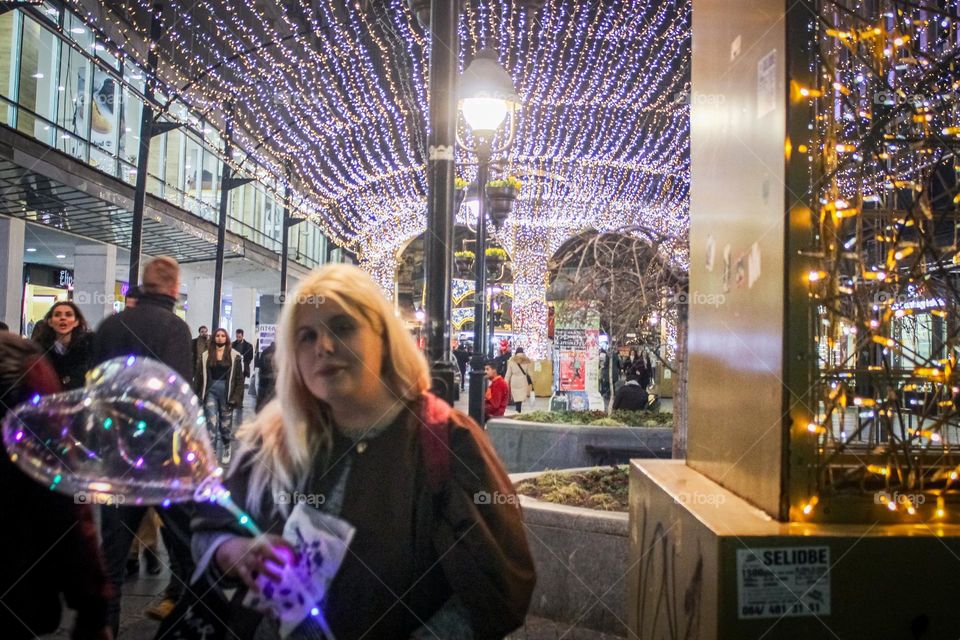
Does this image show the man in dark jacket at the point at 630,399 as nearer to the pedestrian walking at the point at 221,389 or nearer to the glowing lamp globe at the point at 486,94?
the glowing lamp globe at the point at 486,94

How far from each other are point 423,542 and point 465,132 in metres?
14.9

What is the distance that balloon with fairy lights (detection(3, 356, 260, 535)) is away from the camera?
2.87 m

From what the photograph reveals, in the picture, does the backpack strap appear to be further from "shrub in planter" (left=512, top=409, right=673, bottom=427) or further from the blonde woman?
"shrub in planter" (left=512, top=409, right=673, bottom=427)

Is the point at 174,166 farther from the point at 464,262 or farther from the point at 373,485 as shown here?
the point at 373,485

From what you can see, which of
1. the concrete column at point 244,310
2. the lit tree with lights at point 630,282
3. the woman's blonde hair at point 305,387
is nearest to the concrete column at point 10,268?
the lit tree with lights at point 630,282

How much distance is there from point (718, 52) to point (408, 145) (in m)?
15.8

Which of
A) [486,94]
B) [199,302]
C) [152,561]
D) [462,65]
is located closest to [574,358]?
[462,65]

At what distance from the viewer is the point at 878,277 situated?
2.60 m

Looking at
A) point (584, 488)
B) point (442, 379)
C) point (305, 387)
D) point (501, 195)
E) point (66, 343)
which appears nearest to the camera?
point (305, 387)

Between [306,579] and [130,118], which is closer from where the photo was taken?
[306,579]

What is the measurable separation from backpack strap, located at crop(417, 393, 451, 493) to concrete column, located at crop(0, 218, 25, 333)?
19.2 meters

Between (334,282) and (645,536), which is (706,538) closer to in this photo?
(645,536)

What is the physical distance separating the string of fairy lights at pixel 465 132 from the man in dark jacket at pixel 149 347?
14.9 feet

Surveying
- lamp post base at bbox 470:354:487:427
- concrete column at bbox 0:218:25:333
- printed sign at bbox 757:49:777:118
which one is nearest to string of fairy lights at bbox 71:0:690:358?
lamp post base at bbox 470:354:487:427
